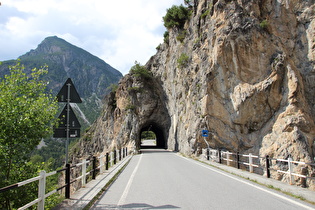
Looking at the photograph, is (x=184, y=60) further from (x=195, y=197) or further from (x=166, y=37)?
(x=195, y=197)

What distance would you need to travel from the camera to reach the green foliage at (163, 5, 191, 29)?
3662 centimetres

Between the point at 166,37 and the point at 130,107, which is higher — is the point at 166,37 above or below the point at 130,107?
above

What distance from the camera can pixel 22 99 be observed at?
24.6 ft

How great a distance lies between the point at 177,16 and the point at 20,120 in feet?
113

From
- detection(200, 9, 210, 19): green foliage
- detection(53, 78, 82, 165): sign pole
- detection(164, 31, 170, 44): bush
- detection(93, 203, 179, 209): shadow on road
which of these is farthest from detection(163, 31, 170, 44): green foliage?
detection(93, 203, 179, 209): shadow on road

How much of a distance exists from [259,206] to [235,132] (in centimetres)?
1801

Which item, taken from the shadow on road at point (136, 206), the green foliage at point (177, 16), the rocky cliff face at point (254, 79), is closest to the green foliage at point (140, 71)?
the green foliage at point (177, 16)

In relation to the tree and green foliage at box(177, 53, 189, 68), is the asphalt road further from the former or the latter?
green foliage at box(177, 53, 189, 68)

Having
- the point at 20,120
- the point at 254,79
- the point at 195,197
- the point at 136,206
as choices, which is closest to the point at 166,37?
the point at 254,79

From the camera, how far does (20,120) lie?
22.9 feet

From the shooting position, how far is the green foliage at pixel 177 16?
36.6 meters

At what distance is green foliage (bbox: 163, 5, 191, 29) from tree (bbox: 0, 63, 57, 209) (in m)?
32.1

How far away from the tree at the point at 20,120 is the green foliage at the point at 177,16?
32.1 m

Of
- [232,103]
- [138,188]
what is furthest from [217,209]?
[232,103]
